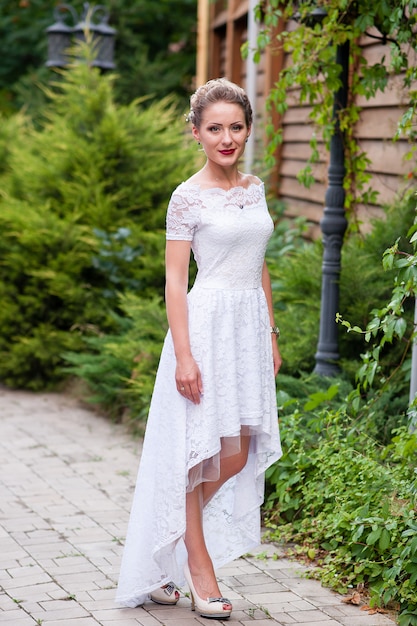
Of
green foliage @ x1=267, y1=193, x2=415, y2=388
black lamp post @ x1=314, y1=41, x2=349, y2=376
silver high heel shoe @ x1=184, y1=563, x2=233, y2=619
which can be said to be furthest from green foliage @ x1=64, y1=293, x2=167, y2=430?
silver high heel shoe @ x1=184, y1=563, x2=233, y2=619

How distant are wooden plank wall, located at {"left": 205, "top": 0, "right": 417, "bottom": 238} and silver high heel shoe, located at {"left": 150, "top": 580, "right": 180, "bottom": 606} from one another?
10.1 ft

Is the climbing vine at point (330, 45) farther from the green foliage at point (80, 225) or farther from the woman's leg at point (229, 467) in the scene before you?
the green foliage at point (80, 225)

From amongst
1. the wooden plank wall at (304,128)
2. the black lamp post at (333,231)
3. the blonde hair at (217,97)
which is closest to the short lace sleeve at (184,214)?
the blonde hair at (217,97)

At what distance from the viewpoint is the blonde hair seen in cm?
351


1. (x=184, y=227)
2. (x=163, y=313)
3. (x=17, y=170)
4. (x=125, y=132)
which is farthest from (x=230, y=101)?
(x=17, y=170)

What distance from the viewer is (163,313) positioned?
6902 millimetres

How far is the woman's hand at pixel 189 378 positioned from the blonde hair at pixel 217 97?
2.75ft

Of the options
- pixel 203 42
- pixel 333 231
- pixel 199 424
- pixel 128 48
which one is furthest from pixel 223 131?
pixel 128 48

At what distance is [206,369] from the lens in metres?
3.54

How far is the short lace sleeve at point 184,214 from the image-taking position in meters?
3.49

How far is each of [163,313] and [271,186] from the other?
10.9 feet

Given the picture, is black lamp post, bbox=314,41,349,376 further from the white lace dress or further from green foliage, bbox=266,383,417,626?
the white lace dress

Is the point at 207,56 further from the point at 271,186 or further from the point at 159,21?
the point at 159,21

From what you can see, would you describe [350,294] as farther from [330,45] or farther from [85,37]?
[85,37]
